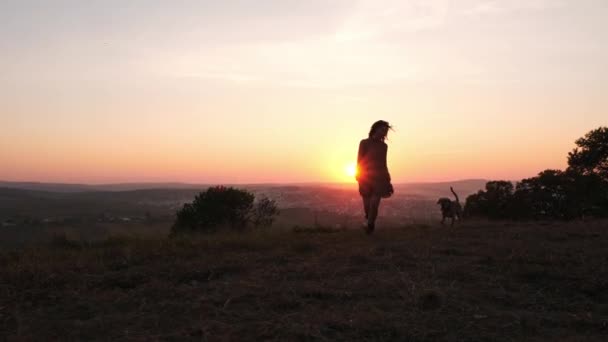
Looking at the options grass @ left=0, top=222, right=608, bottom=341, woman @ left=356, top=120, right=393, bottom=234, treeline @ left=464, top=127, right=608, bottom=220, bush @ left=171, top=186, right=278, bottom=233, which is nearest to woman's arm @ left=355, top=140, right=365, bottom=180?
woman @ left=356, top=120, right=393, bottom=234

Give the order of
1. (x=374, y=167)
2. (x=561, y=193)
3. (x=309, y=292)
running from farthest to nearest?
(x=561, y=193) → (x=374, y=167) → (x=309, y=292)

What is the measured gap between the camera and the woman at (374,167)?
8.82 meters

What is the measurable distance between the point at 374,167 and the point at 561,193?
1158 cm

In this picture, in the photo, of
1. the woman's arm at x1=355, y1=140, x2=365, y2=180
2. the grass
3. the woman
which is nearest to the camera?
the grass

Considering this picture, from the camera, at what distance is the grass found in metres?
3.32

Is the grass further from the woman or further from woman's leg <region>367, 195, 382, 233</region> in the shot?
the woman

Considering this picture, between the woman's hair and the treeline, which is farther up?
the woman's hair

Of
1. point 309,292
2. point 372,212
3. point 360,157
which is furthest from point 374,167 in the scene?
point 309,292

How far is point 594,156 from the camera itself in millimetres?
18344

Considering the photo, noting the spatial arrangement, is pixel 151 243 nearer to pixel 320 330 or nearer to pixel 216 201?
pixel 320 330

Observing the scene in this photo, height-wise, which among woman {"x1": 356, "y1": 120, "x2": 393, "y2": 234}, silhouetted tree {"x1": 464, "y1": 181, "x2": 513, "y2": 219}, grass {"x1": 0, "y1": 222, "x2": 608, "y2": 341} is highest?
woman {"x1": 356, "y1": 120, "x2": 393, "y2": 234}

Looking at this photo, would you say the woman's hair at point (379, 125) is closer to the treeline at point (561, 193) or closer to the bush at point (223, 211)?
the bush at point (223, 211)

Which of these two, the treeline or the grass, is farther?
the treeline

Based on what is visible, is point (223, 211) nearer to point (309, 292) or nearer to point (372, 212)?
point (372, 212)
